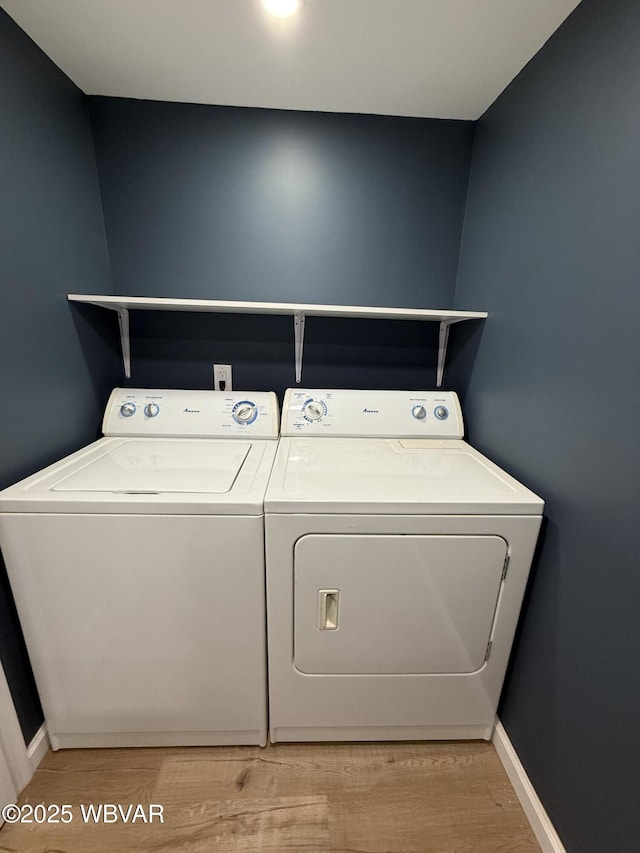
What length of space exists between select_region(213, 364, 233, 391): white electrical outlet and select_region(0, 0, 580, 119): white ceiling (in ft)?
3.67

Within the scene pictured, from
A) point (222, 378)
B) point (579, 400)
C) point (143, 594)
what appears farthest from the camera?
point (222, 378)

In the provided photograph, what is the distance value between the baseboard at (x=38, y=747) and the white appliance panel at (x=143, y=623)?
0.04 metres

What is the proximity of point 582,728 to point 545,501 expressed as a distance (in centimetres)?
59

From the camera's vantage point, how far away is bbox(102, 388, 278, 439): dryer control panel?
5.07 ft

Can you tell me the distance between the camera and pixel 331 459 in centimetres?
133

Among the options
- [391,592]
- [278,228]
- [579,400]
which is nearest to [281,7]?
[278,228]

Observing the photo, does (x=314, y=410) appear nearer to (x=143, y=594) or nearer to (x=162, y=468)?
(x=162, y=468)

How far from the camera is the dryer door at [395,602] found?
1.03m

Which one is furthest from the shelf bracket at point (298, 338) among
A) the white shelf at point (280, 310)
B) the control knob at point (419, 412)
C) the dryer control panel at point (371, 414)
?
the control knob at point (419, 412)

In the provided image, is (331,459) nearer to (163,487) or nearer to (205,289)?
(163,487)

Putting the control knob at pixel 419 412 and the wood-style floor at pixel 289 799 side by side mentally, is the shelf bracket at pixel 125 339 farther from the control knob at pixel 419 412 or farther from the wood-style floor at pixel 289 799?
the wood-style floor at pixel 289 799

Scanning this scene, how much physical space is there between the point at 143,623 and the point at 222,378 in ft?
3.65

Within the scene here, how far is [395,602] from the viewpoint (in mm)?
1080

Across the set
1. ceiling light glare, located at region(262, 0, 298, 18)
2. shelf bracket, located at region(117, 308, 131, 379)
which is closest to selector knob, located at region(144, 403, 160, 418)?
shelf bracket, located at region(117, 308, 131, 379)
